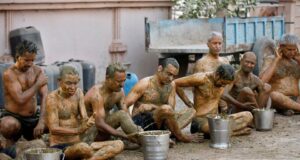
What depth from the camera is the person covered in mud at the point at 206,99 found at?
377 inches

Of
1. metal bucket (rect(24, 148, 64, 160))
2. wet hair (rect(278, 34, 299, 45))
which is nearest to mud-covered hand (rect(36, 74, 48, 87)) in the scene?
metal bucket (rect(24, 148, 64, 160))

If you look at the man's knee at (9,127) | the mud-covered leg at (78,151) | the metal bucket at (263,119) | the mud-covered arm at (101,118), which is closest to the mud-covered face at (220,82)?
the metal bucket at (263,119)

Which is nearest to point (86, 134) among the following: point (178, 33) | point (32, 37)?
point (32, 37)

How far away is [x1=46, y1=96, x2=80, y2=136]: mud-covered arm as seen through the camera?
800cm

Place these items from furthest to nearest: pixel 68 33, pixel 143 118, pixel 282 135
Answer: pixel 68 33, pixel 282 135, pixel 143 118

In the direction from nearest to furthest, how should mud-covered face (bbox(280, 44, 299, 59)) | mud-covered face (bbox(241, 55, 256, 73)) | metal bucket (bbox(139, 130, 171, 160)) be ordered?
metal bucket (bbox(139, 130, 171, 160)) < mud-covered face (bbox(241, 55, 256, 73)) < mud-covered face (bbox(280, 44, 299, 59))

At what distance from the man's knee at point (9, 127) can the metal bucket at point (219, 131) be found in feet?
7.33

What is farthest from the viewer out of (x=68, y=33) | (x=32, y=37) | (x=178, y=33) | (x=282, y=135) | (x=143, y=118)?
(x=178, y=33)

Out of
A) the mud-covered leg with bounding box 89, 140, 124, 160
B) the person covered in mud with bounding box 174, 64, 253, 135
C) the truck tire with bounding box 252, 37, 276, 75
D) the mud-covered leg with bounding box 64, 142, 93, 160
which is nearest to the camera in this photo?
the mud-covered leg with bounding box 64, 142, 93, 160

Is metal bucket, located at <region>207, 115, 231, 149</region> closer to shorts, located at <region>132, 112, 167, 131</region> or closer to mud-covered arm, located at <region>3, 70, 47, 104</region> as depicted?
shorts, located at <region>132, 112, 167, 131</region>

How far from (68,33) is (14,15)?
136 centimetres

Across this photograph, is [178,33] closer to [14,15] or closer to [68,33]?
[68,33]

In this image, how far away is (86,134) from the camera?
27.6 ft

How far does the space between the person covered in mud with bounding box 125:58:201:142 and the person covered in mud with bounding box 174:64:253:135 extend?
25 cm
